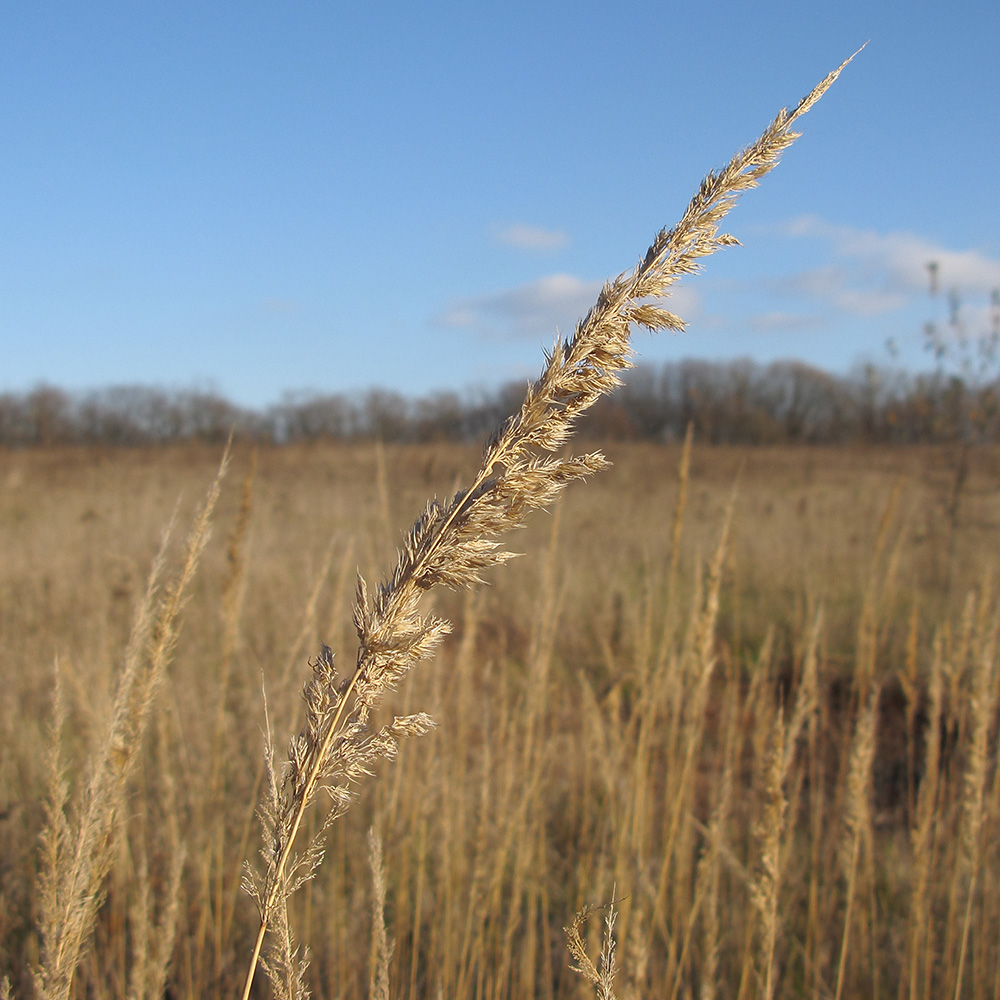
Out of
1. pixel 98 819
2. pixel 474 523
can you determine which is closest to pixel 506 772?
pixel 98 819

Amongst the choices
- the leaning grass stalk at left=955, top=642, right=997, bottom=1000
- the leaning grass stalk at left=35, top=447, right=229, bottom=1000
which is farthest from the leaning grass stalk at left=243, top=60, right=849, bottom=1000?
the leaning grass stalk at left=955, top=642, right=997, bottom=1000

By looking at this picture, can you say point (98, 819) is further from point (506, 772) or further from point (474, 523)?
point (506, 772)

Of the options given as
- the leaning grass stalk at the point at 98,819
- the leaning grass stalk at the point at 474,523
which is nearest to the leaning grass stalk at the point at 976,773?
the leaning grass stalk at the point at 474,523

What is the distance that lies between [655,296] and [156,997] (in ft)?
5.04

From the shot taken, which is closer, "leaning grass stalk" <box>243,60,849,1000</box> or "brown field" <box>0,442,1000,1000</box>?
"leaning grass stalk" <box>243,60,849,1000</box>

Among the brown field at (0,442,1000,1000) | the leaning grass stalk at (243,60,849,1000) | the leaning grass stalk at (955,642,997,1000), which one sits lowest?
the brown field at (0,442,1000,1000)

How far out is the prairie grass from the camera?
2.51ft

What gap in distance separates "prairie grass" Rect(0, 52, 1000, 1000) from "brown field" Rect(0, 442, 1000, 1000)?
27 mm

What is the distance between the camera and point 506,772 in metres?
2.33

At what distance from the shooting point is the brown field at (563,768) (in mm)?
1983

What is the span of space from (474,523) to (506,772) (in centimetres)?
183

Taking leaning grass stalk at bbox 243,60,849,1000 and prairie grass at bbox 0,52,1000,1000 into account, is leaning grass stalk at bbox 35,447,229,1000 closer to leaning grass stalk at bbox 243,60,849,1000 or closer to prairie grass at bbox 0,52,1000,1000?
prairie grass at bbox 0,52,1000,1000

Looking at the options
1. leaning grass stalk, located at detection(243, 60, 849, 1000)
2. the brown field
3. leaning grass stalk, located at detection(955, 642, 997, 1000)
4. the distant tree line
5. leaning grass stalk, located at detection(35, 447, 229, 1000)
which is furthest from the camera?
the distant tree line

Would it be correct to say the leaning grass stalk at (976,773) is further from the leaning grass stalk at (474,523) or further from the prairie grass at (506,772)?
the leaning grass stalk at (474,523)
